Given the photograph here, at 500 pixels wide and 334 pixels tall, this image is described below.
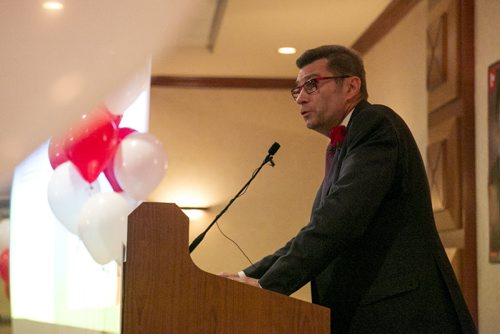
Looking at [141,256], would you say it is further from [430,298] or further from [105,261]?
[105,261]

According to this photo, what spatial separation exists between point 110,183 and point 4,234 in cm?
316

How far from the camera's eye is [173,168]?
6938 mm

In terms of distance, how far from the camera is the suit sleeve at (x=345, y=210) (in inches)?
58.3

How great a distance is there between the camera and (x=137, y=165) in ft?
11.2

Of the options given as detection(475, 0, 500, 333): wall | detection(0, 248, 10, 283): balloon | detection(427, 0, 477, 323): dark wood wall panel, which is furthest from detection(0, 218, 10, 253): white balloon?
detection(427, 0, 477, 323): dark wood wall panel

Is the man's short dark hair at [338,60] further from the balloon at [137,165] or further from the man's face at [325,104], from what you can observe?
the balloon at [137,165]

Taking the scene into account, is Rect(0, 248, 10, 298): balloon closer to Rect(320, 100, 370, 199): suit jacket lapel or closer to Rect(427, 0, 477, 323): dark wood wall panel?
Rect(320, 100, 370, 199): suit jacket lapel

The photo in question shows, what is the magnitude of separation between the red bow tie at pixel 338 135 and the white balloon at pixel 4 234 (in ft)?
4.31

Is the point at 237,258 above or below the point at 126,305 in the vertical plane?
above

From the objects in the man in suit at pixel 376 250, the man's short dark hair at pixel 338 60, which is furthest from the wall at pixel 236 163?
the man in suit at pixel 376 250

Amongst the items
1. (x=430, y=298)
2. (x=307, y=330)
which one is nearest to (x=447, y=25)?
(x=430, y=298)

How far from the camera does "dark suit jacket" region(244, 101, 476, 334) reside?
151cm

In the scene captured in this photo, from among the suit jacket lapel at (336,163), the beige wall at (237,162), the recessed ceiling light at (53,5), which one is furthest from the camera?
the beige wall at (237,162)

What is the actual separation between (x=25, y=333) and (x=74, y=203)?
245cm
